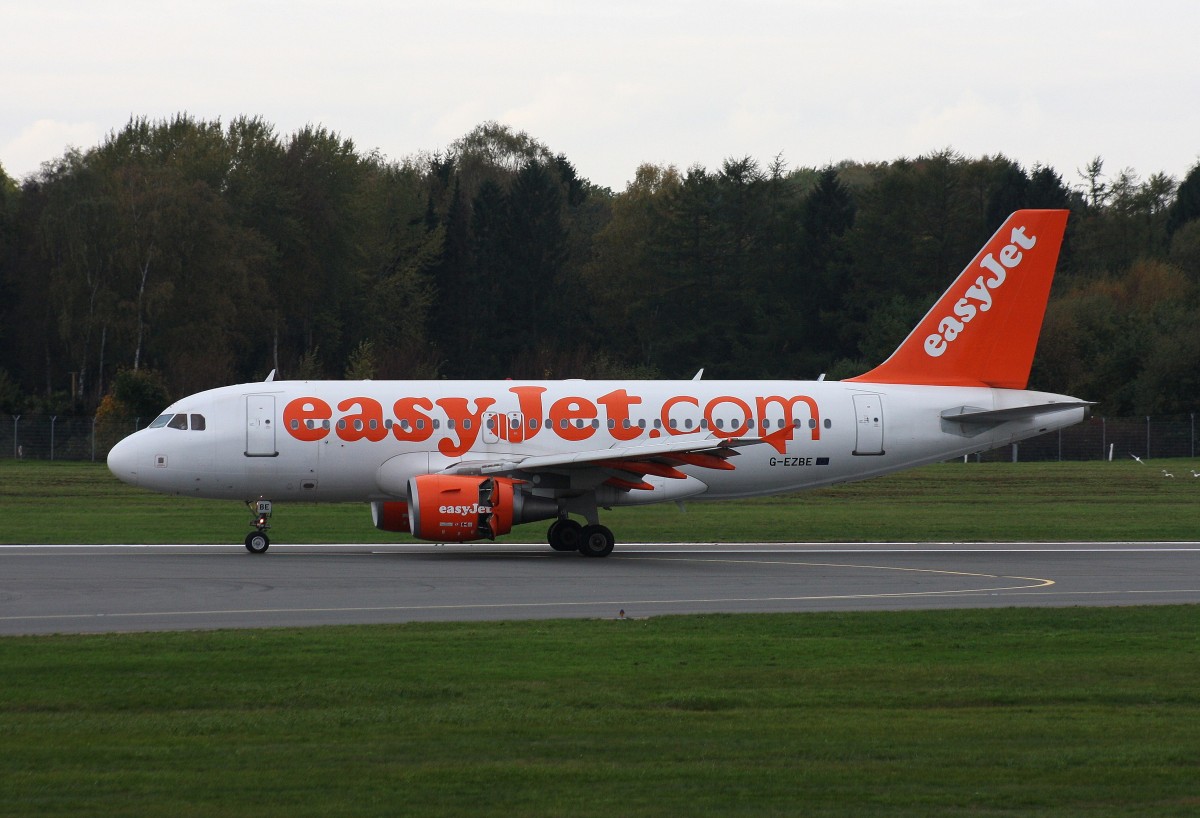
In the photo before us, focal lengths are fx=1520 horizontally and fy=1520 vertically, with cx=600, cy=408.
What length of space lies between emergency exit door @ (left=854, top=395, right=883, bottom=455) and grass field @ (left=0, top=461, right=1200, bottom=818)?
11.2 metres

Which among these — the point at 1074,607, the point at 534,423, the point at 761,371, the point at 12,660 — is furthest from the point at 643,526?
the point at 761,371

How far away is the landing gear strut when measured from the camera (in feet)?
93.6

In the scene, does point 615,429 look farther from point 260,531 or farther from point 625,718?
point 625,718

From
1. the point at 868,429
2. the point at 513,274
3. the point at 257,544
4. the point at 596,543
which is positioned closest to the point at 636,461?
the point at 596,543

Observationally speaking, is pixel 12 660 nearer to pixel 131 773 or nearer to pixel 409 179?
pixel 131 773

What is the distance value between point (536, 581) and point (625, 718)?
1154cm

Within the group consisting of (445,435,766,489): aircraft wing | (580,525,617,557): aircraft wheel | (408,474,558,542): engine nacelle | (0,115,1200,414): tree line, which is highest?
(0,115,1200,414): tree line

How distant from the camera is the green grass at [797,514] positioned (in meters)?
33.8

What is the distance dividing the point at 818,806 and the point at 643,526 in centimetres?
2715

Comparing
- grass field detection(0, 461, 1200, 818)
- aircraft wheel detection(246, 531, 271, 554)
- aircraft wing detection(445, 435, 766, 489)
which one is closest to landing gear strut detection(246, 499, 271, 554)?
aircraft wheel detection(246, 531, 271, 554)

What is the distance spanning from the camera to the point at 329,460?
29.5 meters

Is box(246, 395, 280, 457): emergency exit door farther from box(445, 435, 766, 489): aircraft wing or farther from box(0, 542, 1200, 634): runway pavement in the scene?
box(445, 435, 766, 489): aircraft wing

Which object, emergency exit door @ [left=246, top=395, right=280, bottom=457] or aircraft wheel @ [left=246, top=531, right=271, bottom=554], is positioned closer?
aircraft wheel @ [left=246, top=531, right=271, bottom=554]

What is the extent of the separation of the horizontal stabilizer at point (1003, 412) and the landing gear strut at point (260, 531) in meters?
13.7
